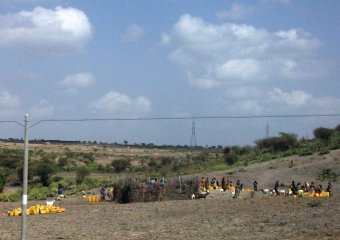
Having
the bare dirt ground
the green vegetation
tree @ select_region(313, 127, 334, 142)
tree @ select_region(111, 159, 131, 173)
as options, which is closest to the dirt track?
the bare dirt ground

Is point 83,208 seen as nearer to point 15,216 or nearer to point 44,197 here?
point 15,216

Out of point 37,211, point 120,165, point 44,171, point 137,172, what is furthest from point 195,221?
point 120,165

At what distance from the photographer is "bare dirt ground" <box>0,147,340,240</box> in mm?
25336

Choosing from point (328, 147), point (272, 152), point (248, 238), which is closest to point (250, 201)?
point (248, 238)

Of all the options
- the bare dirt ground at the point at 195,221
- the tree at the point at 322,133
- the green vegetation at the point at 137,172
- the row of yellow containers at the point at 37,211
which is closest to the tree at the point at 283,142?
the green vegetation at the point at 137,172

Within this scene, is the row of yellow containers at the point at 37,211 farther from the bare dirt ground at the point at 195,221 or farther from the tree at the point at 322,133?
the tree at the point at 322,133

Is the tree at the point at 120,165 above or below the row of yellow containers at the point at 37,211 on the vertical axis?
above

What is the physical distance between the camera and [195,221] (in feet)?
101

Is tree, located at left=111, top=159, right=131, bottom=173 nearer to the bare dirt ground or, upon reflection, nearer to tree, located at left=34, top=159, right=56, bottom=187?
tree, located at left=34, top=159, right=56, bottom=187

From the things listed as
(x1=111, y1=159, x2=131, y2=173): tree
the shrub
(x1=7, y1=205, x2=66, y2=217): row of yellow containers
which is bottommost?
(x1=7, y1=205, x2=66, y2=217): row of yellow containers

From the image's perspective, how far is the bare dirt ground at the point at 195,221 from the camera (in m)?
25.3

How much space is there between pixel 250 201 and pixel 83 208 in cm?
1007

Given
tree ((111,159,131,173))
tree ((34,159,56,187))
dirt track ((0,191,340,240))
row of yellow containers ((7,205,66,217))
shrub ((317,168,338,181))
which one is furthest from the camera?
tree ((111,159,131,173))

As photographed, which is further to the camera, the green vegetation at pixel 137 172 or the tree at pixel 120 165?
the tree at pixel 120 165
